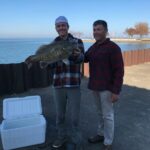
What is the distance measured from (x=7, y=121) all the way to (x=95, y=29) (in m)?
2.24

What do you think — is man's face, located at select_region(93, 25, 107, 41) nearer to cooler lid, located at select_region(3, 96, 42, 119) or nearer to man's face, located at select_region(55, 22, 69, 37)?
man's face, located at select_region(55, 22, 69, 37)

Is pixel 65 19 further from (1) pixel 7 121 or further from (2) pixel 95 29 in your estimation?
(1) pixel 7 121

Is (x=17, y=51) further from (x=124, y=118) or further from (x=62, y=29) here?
(x=62, y=29)

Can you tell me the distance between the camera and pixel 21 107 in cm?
493

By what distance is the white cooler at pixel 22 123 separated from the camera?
442 cm

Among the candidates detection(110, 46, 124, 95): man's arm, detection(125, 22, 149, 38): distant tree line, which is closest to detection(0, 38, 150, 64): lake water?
detection(110, 46, 124, 95): man's arm

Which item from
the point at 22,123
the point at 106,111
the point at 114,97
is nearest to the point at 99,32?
the point at 114,97

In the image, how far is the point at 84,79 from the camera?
36.5 feet

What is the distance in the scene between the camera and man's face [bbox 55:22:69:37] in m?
4.09

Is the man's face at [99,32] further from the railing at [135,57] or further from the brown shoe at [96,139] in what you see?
the railing at [135,57]

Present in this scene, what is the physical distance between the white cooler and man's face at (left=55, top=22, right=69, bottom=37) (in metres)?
1.48

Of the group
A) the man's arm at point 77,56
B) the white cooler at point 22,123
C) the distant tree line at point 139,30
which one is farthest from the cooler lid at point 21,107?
the distant tree line at point 139,30

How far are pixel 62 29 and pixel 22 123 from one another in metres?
1.94

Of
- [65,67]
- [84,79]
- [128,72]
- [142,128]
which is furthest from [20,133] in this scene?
[128,72]
